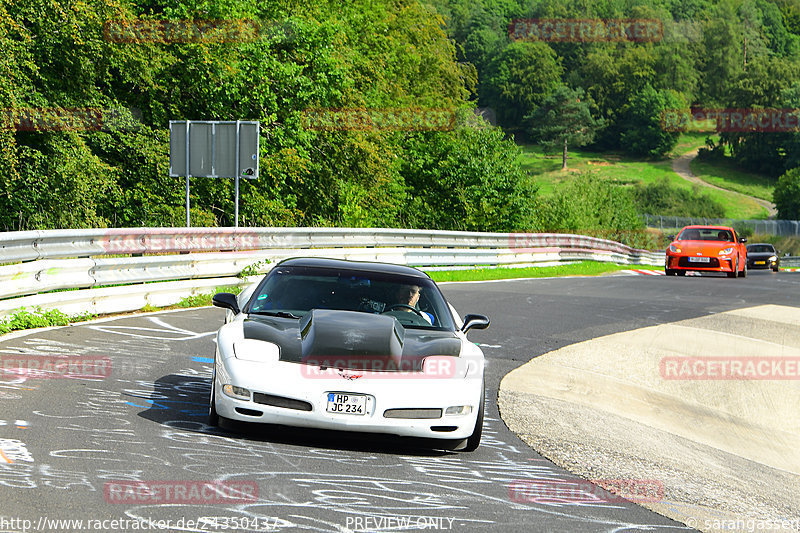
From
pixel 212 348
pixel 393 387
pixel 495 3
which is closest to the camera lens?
pixel 393 387

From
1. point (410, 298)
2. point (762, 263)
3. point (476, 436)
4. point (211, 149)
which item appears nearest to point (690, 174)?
point (762, 263)

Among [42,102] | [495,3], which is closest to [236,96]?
[42,102]

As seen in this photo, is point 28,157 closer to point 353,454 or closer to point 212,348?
point 212,348

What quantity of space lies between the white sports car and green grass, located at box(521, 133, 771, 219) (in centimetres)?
11819

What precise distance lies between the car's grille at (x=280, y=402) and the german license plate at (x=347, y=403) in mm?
135

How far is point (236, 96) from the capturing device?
3027 centimetres

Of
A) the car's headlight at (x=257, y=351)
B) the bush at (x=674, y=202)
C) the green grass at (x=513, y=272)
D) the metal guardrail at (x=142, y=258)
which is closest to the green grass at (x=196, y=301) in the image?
the metal guardrail at (x=142, y=258)

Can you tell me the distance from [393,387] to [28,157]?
787 inches

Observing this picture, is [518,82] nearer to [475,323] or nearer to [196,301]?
[196,301]

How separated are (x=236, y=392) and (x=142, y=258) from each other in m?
7.19

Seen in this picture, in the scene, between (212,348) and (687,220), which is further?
(687,220)

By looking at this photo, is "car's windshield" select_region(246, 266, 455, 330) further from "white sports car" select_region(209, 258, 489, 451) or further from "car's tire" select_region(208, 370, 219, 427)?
"car's tire" select_region(208, 370, 219, 427)

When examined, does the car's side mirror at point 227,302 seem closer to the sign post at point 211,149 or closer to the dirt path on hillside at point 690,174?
the sign post at point 211,149

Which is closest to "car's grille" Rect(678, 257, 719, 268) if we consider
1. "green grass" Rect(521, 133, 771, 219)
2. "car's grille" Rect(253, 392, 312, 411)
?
"car's grille" Rect(253, 392, 312, 411)
